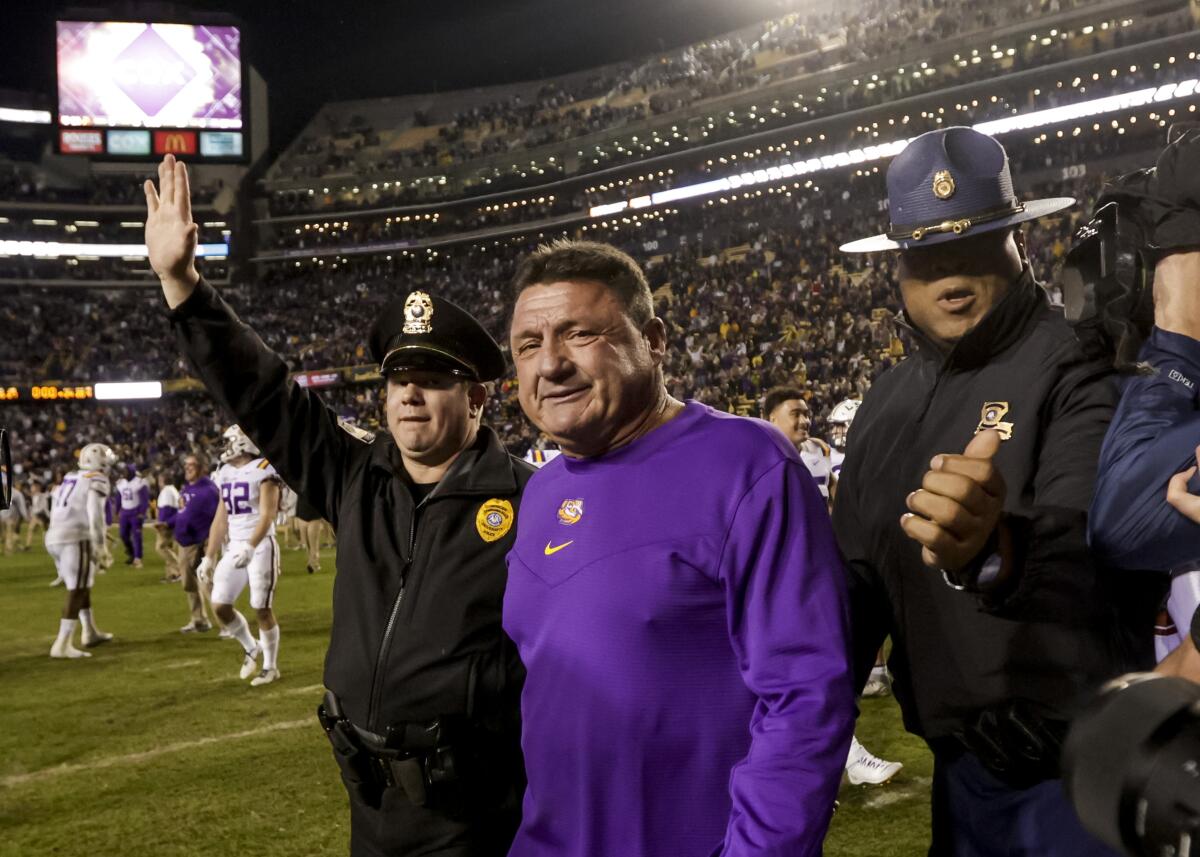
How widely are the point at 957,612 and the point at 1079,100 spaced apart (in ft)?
108

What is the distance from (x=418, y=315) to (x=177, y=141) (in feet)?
116

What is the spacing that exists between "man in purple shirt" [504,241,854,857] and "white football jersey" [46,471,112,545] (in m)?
11.1

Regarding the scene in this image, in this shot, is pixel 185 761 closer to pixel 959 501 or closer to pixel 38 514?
pixel 959 501

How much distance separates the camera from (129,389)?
48.2m

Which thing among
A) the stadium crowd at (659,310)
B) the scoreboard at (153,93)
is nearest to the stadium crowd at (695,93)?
the stadium crowd at (659,310)

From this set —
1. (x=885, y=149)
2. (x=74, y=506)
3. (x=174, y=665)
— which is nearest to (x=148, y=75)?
(x=885, y=149)

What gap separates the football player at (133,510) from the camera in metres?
19.1

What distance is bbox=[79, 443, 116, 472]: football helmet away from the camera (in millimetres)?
12203

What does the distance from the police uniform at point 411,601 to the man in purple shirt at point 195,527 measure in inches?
363

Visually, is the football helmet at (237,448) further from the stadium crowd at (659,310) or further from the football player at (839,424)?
the stadium crowd at (659,310)

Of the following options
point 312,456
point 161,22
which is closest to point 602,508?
point 312,456

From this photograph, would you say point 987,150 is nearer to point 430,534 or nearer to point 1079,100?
point 430,534

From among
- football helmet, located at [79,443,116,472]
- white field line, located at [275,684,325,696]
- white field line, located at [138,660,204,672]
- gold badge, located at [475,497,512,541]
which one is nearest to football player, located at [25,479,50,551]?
football helmet, located at [79,443,116,472]

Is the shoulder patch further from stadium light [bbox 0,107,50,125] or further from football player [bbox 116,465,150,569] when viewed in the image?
stadium light [bbox 0,107,50,125]
